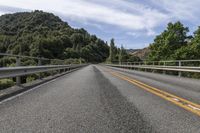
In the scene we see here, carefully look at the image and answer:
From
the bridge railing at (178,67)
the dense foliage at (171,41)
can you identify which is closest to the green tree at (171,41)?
the dense foliage at (171,41)

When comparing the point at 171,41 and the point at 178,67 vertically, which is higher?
the point at 171,41

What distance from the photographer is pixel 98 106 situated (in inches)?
299

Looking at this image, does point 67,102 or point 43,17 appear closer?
point 67,102

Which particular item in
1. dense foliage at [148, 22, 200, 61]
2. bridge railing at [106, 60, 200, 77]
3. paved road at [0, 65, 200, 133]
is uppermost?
dense foliage at [148, 22, 200, 61]

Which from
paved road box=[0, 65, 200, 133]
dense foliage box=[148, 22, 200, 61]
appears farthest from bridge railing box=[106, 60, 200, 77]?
dense foliage box=[148, 22, 200, 61]

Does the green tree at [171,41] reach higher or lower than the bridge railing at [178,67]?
higher

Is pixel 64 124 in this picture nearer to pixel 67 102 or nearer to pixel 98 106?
pixel 98 106

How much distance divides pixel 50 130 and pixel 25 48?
77.8 m

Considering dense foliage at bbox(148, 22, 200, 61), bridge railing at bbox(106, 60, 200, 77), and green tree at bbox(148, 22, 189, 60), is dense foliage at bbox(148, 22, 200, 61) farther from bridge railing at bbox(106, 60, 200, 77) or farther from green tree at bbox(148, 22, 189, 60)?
bridge railing at bbox(106, 60, 200, 77)

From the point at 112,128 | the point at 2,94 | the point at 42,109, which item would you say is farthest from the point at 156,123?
the point at 2,94

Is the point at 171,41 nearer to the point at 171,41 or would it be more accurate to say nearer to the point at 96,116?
the point at 171,41

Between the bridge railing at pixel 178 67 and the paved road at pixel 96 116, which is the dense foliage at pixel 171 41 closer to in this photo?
the bridge railing at pixel 178 67

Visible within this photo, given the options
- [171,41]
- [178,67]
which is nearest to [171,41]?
[171,41]

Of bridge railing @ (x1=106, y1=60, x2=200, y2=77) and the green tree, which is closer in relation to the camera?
bridge railing @ (x1=106, y1=60, x2=200, y2=77)
